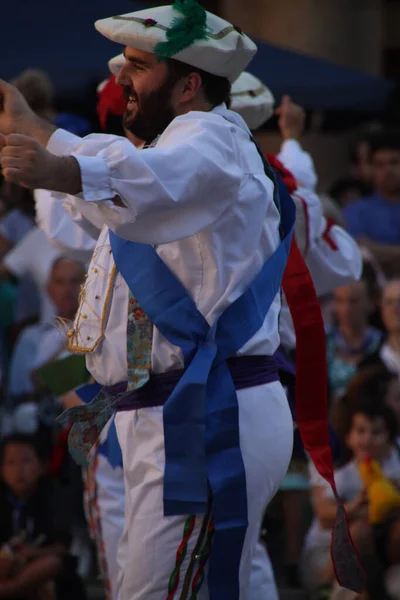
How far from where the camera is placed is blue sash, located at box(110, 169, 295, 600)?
3385 millimetres

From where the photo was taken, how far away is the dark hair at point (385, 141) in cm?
725

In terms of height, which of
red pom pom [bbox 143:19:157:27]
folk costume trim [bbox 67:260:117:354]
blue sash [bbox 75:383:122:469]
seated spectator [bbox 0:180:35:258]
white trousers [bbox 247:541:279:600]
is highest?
red pom pom [bbox 143:19:157:27]

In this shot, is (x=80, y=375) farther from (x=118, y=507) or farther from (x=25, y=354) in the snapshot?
(x=25, y=354)

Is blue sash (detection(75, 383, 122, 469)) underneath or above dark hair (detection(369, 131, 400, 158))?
above

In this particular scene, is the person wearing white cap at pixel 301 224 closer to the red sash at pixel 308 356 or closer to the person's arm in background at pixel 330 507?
the red sash at pixel 308 356

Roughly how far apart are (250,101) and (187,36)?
1193 millimetres

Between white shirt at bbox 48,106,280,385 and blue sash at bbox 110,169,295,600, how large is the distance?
40 millimetres

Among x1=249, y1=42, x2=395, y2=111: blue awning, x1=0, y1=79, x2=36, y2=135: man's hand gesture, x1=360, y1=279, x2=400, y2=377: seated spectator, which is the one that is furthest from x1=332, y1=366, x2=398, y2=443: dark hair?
x1=0, y1=79, x2=36, y2=135: man's hand gesture

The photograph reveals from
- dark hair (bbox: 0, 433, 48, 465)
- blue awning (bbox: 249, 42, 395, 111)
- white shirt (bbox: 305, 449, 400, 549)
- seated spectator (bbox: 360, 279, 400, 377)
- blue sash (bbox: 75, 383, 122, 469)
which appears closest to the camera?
blue sash (bbox: 75, 383, 122, 469)

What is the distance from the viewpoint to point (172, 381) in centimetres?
347

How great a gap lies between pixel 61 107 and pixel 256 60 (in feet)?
4.05

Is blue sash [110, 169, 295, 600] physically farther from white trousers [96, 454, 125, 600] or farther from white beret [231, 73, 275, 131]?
white beret [231, 73, 275, 131]

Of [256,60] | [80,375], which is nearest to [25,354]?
[80,375]

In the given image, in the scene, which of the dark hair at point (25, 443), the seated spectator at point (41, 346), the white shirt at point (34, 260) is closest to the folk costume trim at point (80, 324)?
the dark hair at point (25, 443)
